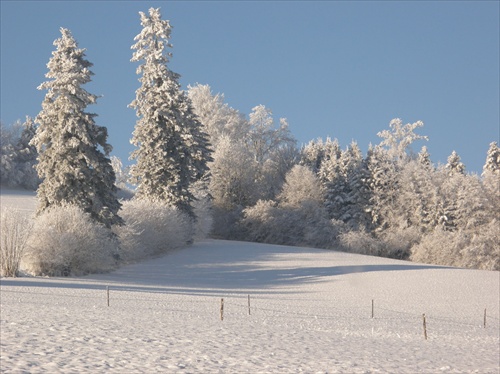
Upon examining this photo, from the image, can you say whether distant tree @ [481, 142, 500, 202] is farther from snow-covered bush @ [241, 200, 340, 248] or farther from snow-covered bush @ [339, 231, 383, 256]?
snow-covered bush @ [241, 200, 340, 248]

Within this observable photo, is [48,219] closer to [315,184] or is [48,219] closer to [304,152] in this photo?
[315,184]

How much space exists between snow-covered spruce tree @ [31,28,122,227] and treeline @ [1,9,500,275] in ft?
0.24

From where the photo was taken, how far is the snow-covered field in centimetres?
1398

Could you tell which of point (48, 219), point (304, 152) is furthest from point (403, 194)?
point (48, 219)

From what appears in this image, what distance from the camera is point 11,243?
31.0m

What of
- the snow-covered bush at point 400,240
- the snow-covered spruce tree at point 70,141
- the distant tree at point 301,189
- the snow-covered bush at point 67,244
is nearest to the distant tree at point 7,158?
the distant tree at point 301,189

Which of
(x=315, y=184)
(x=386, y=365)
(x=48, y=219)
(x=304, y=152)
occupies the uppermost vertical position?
(x=304, y=152)

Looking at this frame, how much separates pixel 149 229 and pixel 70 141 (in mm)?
11975

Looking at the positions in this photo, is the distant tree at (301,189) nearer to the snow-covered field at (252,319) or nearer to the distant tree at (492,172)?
the distant tree at (492,172)

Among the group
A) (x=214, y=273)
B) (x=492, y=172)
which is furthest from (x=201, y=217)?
(x=492, y=172)

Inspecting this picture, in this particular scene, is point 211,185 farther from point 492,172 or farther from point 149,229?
point 492,172

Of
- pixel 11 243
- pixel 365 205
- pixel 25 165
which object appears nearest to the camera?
pixel 11 243

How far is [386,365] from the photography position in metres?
15.5

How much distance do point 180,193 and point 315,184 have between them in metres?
22.8
